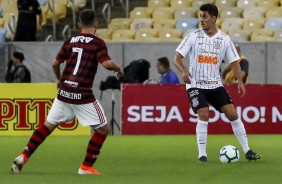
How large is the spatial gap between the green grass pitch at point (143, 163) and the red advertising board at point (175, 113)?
50.8 inches

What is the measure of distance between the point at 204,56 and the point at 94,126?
2.64 meters

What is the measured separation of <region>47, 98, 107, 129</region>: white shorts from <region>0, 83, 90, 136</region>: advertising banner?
9.08m

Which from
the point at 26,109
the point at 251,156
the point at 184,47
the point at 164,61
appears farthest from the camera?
the point at 164,61

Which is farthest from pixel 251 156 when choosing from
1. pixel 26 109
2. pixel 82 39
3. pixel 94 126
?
pixel 26 109

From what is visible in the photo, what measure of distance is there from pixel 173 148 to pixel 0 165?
4.58 metres

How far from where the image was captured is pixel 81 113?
42.6 ft

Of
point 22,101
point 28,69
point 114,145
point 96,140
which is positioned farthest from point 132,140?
point 96,140

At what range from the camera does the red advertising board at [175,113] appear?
2247 centimetres

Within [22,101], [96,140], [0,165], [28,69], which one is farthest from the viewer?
[28,69]

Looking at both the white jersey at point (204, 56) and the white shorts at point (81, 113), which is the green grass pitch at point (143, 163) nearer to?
the white shorts at point (81, 113)

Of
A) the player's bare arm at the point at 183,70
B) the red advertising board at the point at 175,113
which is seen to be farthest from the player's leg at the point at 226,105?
the red advertising board at the point at 175,113

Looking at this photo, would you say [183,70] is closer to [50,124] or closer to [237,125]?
[237,125]

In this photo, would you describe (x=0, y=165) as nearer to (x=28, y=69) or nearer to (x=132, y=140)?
(x=132, y=140)

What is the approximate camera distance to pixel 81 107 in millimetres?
12945
